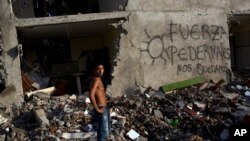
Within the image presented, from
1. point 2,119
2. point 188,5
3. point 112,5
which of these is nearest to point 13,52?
point 2,119

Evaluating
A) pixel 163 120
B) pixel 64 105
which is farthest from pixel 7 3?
pixel 163 120

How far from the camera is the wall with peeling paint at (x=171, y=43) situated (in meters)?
11.4

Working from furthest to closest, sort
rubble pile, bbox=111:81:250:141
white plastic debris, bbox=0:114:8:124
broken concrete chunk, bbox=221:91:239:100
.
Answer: broken concrete chunk, bbox=221:91:239:100, white plastic debris, bbox=0:114:8:124, rubble pile, bbox=111:81:250:141

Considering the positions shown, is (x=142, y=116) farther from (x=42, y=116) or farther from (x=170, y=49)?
(x=170, y=49)

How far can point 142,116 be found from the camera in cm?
998

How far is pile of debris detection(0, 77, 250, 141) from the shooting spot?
9.15m

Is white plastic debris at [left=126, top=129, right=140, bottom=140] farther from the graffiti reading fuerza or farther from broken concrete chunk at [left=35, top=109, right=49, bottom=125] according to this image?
the graffiti reading fuerza

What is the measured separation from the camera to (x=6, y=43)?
1053cm

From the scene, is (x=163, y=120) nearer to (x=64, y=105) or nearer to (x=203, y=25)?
(x=64, y=105)

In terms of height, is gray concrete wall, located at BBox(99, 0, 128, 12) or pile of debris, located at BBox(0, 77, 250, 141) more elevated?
gray concrete wall, located at BBox(99, 0, 128, 12)

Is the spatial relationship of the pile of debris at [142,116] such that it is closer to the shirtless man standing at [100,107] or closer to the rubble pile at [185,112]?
the rubble pile at [185,112]

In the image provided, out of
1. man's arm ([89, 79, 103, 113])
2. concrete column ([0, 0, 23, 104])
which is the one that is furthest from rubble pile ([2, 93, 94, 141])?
man's arm ([89, 79, 103, 113])

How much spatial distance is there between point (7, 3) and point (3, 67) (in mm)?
1591

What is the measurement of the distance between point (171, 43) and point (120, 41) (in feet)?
5.16
